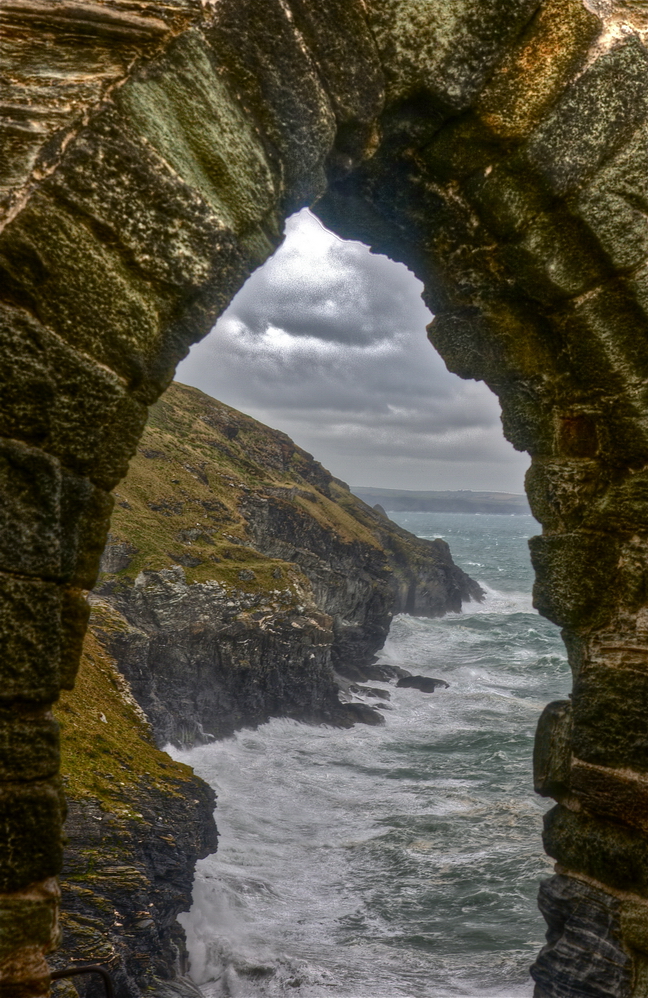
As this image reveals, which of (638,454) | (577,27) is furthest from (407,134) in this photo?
(638,454)

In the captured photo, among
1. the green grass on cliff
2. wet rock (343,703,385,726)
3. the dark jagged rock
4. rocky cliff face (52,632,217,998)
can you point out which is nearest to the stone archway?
rocky cliff face (52,632,217,998)

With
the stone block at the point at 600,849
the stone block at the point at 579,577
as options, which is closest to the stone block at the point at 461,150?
the stone block at the point at 579,577

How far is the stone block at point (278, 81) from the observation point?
322 cm

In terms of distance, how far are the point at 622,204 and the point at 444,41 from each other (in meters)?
1.27

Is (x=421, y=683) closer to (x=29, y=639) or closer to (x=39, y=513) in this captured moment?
(x=29, y=639)

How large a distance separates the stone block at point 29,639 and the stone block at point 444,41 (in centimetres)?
307

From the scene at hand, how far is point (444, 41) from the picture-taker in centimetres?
368

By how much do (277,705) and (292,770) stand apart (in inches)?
167

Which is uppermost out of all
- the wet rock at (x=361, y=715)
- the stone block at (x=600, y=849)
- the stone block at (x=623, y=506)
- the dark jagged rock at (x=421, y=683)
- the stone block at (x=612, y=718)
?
the stone block at (x=623, y=506)

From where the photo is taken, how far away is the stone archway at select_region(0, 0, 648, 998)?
2.83 meters

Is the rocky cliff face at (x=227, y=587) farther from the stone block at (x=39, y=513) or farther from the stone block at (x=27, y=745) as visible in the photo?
the stone block at (x=39, y=513)

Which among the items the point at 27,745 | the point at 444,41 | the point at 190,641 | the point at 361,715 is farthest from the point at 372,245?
the point at 361,715

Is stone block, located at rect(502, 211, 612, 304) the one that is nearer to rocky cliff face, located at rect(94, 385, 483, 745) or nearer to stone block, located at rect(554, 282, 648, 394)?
stone block, located at rect(554, 282, 648, 394)

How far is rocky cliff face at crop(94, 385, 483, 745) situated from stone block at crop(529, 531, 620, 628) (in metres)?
16.9
